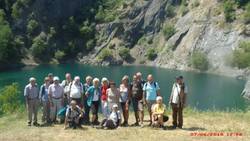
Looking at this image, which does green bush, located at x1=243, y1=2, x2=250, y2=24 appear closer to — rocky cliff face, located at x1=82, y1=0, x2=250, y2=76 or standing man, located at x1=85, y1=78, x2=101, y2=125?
rocky cliff face, located at x1=82, y1=0, x2=250, y2=76

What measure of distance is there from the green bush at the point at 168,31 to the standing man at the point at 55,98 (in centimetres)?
10775

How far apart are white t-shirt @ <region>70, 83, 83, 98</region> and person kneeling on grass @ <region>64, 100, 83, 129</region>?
2.31 ft

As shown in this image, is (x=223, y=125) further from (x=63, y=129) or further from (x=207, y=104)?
(x=207, y=104)

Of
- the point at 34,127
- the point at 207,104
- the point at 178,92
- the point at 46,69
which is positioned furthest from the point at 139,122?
the point at 46,69

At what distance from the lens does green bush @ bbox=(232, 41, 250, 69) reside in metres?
109

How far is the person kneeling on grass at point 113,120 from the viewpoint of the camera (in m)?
27.0

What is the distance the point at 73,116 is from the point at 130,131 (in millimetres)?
3053

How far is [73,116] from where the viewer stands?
1064 inches

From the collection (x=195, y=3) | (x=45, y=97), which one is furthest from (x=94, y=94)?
(x=195, y=3)

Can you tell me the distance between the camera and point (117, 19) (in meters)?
149

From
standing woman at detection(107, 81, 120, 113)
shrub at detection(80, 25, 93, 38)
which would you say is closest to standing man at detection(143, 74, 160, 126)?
standing woman at detection(107, 81, 120, 113)

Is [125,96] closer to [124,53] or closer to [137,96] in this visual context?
[137,96]

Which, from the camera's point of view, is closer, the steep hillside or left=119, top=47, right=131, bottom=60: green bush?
the steep hillside

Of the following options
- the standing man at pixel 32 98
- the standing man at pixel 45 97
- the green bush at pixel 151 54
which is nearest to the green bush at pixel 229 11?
the green bush at pixel 151 54
